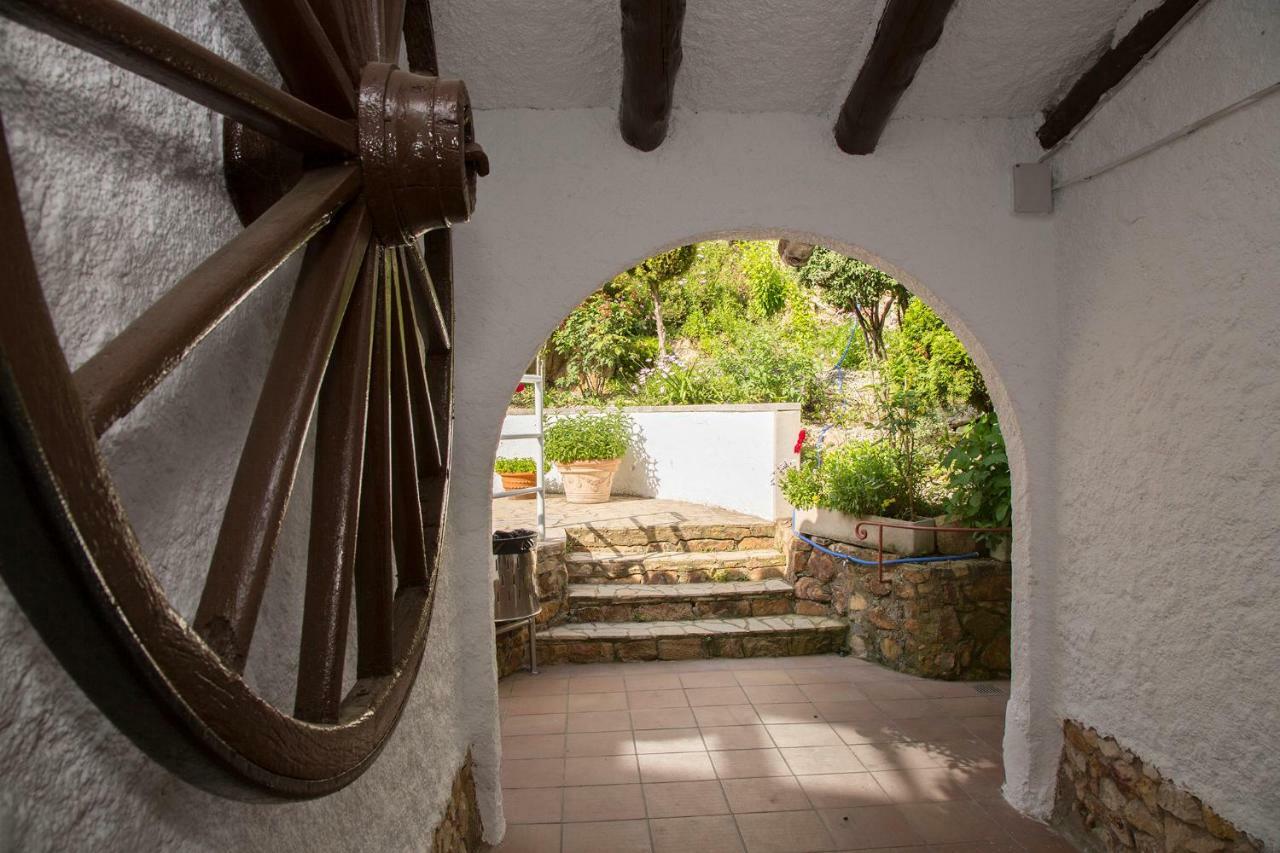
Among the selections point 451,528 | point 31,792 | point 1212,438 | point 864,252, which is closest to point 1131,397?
point 1212,438

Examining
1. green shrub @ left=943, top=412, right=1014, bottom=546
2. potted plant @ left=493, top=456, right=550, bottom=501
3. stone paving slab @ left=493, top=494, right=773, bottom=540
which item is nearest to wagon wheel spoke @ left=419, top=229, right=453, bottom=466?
green shrub @ left=943, top=412, right=1014, bottom=546

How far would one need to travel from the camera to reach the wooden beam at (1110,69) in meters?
2.38

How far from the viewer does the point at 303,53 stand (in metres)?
1.07

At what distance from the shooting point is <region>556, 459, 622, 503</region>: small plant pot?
777 centimetres

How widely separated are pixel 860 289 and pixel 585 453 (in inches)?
125

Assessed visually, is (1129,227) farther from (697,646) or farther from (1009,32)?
(697,646)

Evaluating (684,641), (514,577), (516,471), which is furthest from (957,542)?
(516,471)

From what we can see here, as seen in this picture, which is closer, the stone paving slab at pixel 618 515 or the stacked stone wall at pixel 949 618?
the stacked stone wall at pixel 949 618

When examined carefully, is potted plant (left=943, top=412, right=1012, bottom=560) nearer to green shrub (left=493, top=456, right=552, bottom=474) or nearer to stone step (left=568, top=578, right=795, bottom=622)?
stone step (left=568, top=578, right=795, bottom=622)

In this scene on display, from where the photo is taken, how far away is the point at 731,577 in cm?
600

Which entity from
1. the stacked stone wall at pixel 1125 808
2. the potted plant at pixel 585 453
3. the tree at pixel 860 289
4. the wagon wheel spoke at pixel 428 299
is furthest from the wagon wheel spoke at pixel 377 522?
the tree at pixel 860 289

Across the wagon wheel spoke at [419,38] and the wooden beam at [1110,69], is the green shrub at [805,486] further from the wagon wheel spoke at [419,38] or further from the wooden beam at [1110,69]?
the wagon wheel spoke at [419,38]

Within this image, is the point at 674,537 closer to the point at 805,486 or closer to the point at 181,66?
the point at 805,486

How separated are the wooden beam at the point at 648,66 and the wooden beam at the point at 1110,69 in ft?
4.32
